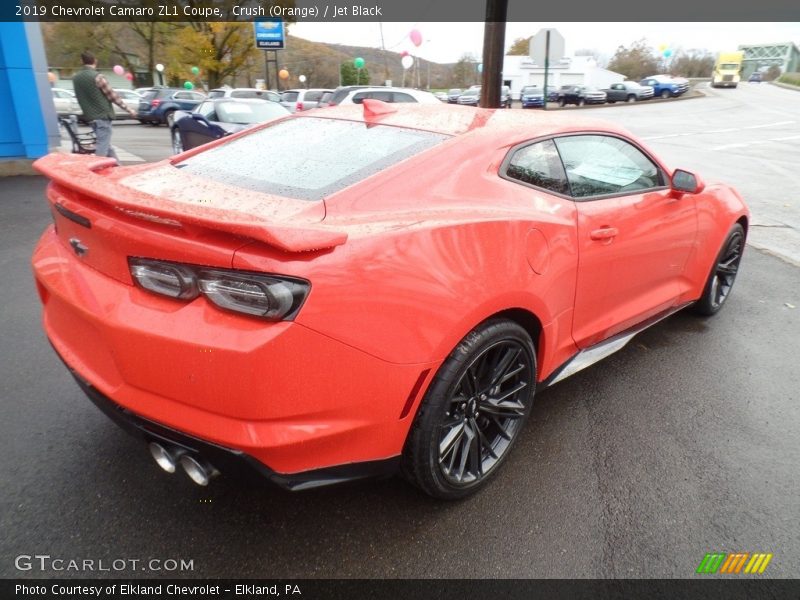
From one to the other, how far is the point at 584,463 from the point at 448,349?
1065 mm

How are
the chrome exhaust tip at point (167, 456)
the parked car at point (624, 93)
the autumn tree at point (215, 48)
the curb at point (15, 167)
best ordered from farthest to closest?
the autumn tree at point (215, 48) < the parked car at point (624, 93) < the curb at point (15, 167) < the chrome exhaust tip at point (167, 456)

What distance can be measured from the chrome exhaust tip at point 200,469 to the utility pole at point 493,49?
816 cm

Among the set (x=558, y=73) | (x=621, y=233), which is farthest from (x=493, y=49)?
(x=558, y=73)

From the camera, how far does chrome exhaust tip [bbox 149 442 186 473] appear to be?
1825 millimetres

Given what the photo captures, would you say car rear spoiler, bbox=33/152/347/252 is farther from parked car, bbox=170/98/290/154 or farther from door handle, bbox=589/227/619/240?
parked car, bbox=170/98/290/154

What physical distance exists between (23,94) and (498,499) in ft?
33.8

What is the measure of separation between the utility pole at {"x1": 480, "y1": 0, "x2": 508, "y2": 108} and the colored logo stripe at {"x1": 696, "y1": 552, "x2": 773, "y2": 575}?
7918mm

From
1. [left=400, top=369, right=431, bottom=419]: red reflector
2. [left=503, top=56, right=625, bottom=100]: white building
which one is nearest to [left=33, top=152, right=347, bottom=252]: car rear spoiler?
[left=400, top=369, right=431, bottom=419]: red reflector

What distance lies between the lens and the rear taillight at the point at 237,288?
5.35ft

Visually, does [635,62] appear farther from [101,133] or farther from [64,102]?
[101,133]

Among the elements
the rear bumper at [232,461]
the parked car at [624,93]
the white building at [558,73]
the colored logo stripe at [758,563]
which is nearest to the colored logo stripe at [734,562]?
the colored logo stripe at [758,563]

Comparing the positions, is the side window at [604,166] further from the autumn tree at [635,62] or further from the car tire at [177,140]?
the autumn tree at [635,62]

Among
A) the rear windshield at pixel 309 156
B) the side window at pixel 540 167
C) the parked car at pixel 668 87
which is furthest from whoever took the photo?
the parked car at pixel 668 87

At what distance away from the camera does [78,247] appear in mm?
2045
